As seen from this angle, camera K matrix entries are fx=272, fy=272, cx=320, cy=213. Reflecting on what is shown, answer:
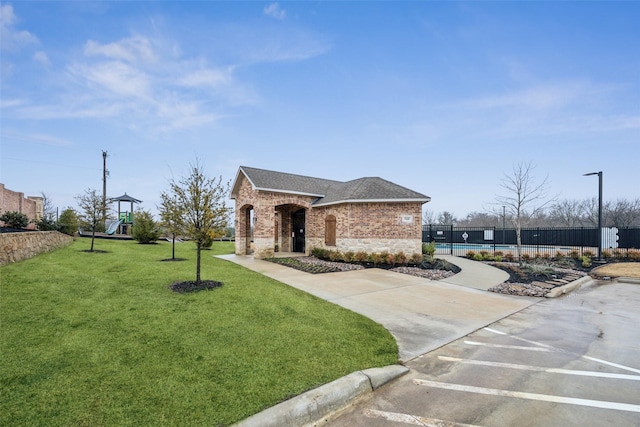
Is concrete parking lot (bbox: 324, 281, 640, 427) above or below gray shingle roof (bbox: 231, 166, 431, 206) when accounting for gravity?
Answer: below

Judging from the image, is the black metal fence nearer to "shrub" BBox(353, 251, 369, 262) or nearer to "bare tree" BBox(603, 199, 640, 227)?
"shrub" BBox(353, 251, 369, 262)

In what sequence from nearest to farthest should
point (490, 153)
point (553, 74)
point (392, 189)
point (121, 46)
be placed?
point (121, 46) < point (553, 74) < point (392, 189) < point (490, 153)

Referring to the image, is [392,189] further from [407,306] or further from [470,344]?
[470,344]

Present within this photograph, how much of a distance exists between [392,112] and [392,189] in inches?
225

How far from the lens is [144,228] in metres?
19.9

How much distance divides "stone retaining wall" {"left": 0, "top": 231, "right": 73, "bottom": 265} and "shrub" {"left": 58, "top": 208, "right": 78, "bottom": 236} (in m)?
8.49

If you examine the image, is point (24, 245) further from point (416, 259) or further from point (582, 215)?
point (582, 215)

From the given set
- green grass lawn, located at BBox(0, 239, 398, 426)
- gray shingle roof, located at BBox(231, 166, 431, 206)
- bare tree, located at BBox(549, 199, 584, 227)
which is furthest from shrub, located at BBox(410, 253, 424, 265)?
bare tree, located at BBox(549, 199, 584, 227)

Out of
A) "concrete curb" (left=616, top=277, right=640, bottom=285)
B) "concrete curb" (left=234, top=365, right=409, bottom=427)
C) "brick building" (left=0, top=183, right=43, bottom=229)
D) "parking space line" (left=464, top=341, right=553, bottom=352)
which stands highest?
"brick building" (left=0, top=183, right=43, bottom=229)

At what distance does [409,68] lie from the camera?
13977mm

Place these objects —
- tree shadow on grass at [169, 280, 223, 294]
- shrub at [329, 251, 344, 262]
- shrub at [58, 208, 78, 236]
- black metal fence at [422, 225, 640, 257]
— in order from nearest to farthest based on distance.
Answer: tree shadow on grass at [169, 280, 223, 294]
shrub at [329, 251, 344, 262]
black metal fence at [422, 225, 640, 257]
shrub at [58, 208, 78, 236]

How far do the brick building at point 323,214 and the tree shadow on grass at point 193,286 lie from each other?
8.14 meters

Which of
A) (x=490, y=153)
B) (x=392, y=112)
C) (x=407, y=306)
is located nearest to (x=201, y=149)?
(x=407, y=306)

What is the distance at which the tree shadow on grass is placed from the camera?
23.5 ft
